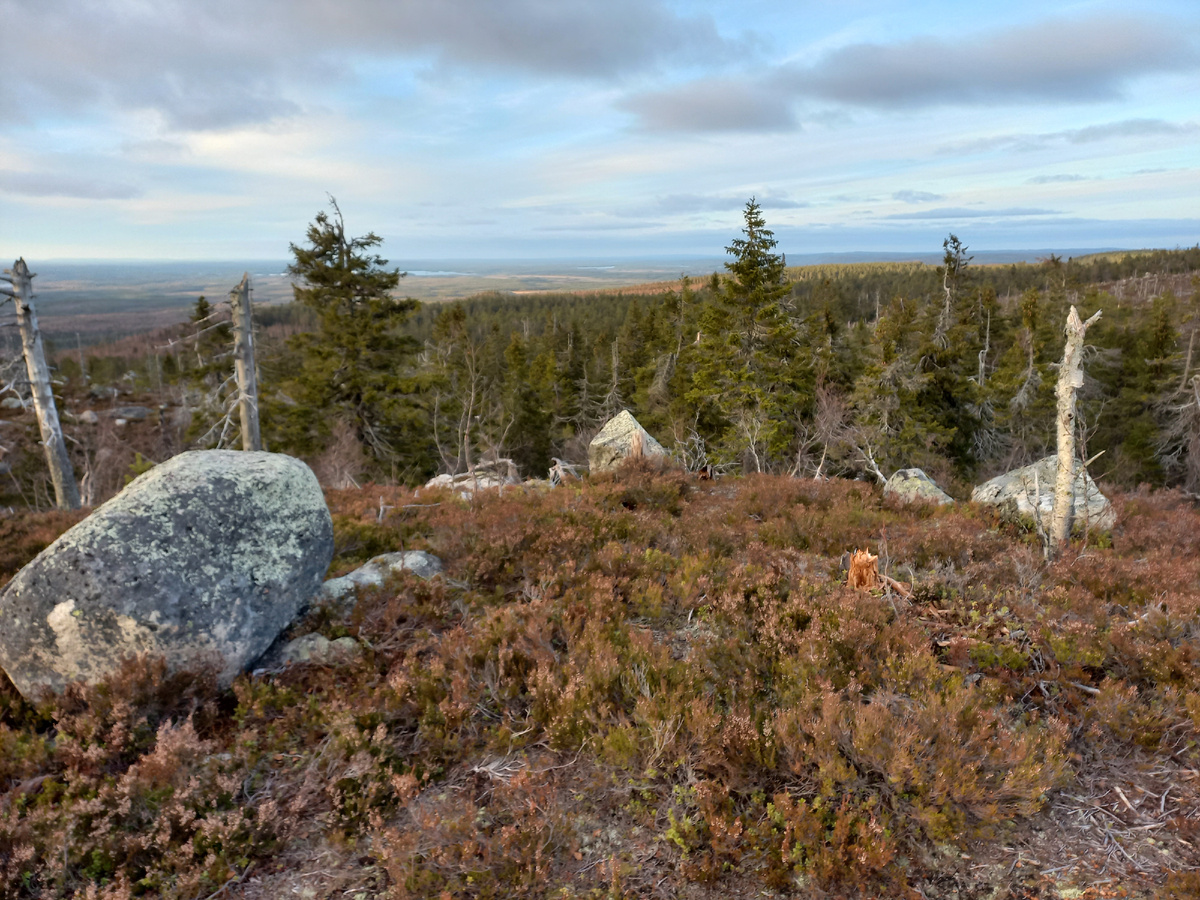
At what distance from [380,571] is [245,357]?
9096mm

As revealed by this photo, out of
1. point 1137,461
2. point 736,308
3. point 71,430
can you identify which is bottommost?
point 1137,461

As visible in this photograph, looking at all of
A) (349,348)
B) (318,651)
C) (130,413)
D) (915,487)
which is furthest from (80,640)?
(130,413)

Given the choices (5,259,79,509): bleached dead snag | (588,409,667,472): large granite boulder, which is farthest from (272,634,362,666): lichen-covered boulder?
(5,259,79,509): bleached dead snag

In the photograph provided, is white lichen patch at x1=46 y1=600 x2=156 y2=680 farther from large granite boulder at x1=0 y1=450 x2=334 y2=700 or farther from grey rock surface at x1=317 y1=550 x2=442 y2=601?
grey rock surface at x1=317 y1=550 x2=442 y2=601

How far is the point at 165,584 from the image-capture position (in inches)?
184

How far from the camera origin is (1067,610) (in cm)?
555

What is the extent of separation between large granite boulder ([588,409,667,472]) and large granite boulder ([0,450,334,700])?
330 inches

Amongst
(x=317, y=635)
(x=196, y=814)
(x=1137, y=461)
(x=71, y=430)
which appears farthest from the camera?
(x=71, y=430)

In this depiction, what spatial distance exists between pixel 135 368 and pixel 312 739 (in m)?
95.2

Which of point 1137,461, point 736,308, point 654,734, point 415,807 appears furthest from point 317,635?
point 1137,461

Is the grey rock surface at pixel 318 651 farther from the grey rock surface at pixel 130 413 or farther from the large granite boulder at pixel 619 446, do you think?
the grey rock surface at pixel 130 413

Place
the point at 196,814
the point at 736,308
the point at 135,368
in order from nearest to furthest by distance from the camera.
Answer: the point at 196,814 → the point at 736,308 → the point at 135,368

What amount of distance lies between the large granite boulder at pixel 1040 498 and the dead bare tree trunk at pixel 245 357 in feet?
48.4

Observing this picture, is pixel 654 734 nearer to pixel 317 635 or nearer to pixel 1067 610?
pixel 317 635
